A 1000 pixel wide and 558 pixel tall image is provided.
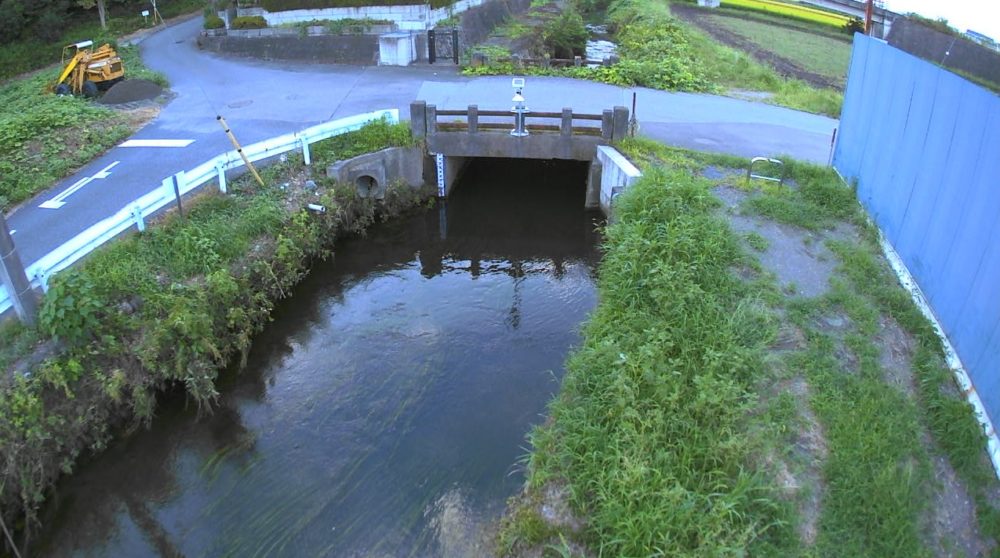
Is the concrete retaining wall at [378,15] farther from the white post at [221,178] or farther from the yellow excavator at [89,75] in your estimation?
the white post at [221,178]

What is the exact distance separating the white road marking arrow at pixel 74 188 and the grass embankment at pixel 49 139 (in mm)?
500

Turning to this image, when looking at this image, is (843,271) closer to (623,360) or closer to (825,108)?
(623,360)

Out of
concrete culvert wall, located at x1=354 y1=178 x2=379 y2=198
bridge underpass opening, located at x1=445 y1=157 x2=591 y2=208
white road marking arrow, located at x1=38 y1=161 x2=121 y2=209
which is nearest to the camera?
white road marking arrow, located at x1=38 y1=161 x2=121 y2=209

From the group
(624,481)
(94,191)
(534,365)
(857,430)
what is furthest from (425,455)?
(94,191)

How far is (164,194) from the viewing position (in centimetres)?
1115

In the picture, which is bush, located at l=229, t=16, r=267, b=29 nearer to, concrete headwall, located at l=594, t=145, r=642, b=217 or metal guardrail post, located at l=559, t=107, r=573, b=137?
metal guardrail post, located at l=559, t=107, r=573, b=137

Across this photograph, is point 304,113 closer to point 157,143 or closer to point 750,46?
point 157,143

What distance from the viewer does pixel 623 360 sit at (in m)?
8.04

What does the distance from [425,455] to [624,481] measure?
10.3 ft

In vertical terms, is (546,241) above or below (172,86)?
below

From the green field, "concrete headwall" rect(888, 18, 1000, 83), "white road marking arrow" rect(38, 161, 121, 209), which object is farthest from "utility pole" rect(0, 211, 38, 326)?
the green field

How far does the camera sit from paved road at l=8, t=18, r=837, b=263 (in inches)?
488

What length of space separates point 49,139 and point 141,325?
851cm

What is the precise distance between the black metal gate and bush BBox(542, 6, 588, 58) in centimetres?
626
